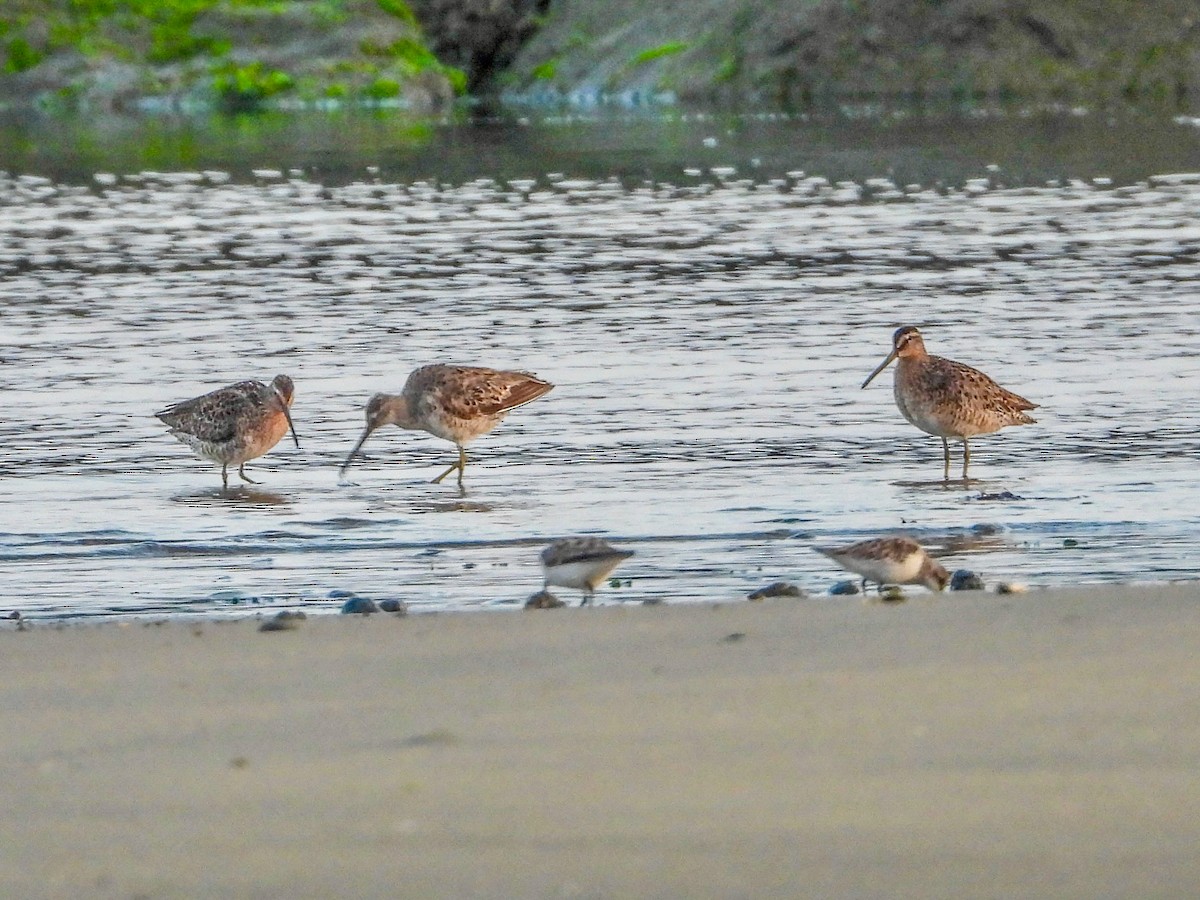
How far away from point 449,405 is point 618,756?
7899mm

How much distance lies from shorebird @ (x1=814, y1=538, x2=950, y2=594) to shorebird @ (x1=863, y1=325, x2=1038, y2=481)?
4256 mm

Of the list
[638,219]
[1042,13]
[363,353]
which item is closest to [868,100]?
[1042,13]

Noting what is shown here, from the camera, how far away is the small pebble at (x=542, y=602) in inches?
365

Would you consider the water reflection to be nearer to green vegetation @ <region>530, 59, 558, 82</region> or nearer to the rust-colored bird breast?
the rust-colored bird breast

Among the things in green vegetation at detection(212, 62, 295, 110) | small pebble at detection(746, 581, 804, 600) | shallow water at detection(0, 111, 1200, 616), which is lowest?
green vegetation at detection(212, 62, 295, 110)

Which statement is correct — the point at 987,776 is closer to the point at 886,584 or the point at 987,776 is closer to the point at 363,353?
the point at 886,584

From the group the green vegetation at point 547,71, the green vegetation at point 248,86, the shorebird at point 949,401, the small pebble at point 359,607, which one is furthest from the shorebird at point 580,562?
the green vegetation at point 547,71

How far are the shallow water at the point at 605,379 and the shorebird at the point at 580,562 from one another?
0.33 metres

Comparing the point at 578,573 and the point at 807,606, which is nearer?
the point at 807,606

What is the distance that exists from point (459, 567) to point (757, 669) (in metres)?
3.82

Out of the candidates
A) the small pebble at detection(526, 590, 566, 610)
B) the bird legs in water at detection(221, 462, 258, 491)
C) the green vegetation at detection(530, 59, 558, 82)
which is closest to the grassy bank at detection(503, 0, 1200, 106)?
the green vegetation at detection(530, 59, 558, 82)

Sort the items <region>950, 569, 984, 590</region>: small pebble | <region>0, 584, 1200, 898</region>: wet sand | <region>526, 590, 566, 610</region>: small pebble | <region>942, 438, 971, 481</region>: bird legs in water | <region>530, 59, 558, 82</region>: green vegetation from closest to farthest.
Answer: <region>0, 584, 1200, 898</region>: wet sand
<region>526, 590, 566, 610</region>: small pebble
<region>950, 569, 984, 590</region>: small pebble
<region>942, 438, 971, 481</region>: bird legs in water
<region>530, 59, 558, 82</region>: green vegetation

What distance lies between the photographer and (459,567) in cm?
1116

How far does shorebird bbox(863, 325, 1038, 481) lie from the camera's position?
46.0ft
